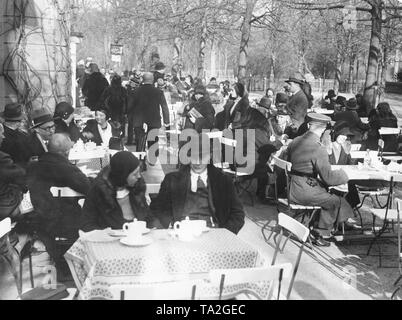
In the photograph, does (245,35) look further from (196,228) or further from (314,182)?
(196,228)

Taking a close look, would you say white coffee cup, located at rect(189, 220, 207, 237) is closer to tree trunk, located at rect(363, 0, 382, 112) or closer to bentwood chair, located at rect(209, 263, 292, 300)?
bentwood chair, located at rect(209, 263, 292, 300)

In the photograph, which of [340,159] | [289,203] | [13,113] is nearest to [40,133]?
[13,113]

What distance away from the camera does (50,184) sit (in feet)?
17.4

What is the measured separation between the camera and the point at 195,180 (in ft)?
16.5

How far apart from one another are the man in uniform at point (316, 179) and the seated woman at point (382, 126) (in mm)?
4055

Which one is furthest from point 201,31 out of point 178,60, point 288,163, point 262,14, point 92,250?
point 92,250

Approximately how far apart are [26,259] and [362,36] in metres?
31.3

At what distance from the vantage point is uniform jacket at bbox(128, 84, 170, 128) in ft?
36.0

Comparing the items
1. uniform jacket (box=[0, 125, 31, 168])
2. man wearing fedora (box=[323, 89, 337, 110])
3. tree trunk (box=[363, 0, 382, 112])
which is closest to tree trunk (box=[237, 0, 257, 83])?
man wearing fedora (box=[323, 89, 337, 110])

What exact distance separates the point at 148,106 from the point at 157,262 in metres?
7.53

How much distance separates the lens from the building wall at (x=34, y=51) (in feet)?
35.7

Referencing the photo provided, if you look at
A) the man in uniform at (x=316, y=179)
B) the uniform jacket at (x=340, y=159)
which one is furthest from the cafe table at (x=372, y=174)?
the uniform jacket at (x=340, y=159)

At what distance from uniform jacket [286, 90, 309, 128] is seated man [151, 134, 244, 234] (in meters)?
4.72
